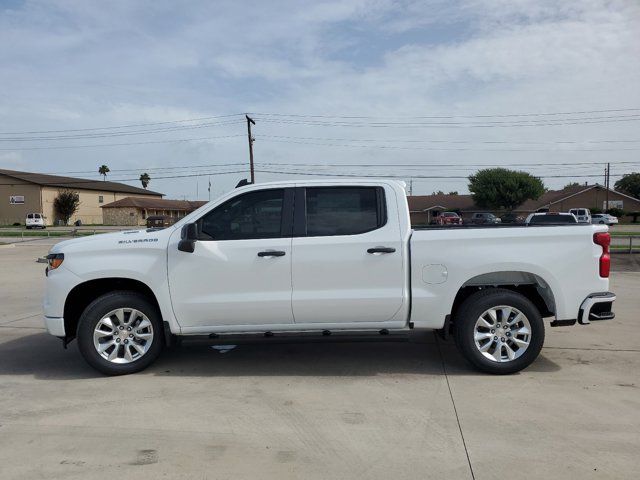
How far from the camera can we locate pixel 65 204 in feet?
252

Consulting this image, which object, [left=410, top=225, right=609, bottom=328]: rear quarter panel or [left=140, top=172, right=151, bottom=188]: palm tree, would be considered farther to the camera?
[left=140, top=172, right=151, bottom=188]: palm tree

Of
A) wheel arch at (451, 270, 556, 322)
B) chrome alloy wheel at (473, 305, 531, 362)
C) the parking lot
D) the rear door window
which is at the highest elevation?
the rear door window

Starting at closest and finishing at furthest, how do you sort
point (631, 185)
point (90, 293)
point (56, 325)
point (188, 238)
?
point (188, 238) < point (56, 325) < point (90, 293) < point (631, 185)

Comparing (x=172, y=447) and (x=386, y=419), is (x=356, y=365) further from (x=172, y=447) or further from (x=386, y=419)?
(x=172, y=447)

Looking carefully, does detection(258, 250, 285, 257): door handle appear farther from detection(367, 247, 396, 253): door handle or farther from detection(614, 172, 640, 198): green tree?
detection(614, 172, 640, 198): green tree

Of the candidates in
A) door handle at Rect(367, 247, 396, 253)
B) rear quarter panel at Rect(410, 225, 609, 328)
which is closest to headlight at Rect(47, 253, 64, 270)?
door handle at Rect(367, 247, 396, 253)

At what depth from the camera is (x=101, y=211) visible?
86625 mm

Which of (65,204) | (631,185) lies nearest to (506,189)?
(631,185)

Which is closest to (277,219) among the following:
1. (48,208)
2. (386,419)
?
(386,419)

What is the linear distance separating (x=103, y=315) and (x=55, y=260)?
746 mm

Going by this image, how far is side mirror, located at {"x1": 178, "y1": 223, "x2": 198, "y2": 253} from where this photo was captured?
527cm

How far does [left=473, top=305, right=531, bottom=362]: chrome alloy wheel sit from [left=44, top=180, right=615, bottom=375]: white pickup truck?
0.03ft

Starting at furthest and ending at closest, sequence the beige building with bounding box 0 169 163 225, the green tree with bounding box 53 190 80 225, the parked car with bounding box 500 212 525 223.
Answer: the green tree with bounding box 53 190 80 225, the beige building with bounding box 0 169 163 225, the parked car with bounding box 500 212 525 223

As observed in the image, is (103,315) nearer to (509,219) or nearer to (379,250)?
(379,250)
